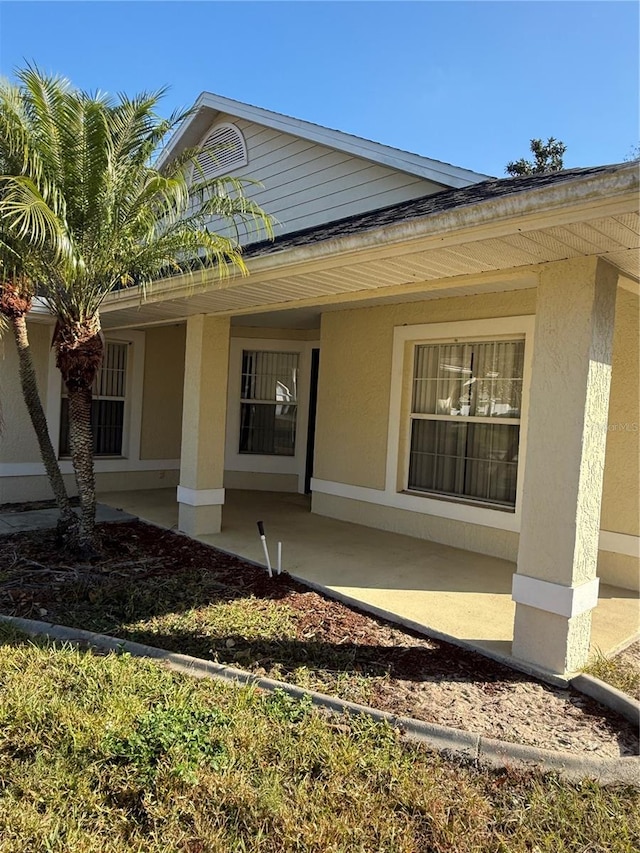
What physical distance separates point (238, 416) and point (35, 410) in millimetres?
4777

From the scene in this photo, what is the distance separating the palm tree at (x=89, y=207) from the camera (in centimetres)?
599

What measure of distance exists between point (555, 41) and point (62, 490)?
7.94 m

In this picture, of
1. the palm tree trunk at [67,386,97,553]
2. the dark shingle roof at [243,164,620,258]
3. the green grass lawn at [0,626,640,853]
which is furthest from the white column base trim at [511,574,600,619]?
the palm tree trunk at [67,386,97,553]

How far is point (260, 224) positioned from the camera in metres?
10.2

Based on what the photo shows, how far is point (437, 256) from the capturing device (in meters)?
4.50

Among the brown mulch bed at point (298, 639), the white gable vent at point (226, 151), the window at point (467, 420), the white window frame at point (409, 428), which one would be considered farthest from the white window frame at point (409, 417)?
the white gable vent at point (226, 151)

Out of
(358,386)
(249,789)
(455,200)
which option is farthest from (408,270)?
(358,386)

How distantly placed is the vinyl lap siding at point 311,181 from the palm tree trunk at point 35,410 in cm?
452

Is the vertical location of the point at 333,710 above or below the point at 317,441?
below

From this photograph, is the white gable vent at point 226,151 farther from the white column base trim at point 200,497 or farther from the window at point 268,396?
the white column base trim at point 200,497

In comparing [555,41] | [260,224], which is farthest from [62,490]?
[555,41]

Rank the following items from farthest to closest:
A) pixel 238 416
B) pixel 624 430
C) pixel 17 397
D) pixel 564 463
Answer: pixel 238 416
pixel 17 397
pixel 624 430
pixel 564 463

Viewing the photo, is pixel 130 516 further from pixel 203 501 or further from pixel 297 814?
pixel 297 814

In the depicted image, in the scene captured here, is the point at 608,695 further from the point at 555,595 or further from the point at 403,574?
the point at 403,574
